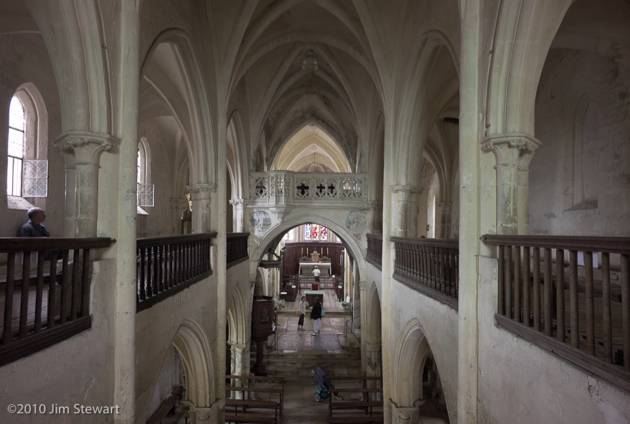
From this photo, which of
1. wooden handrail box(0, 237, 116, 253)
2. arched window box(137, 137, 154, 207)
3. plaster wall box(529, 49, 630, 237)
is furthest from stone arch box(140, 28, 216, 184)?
plaster wall box(529, 49, 630, 237)

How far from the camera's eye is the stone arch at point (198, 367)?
7.83 meters

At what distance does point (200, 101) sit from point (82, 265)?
5527 mm

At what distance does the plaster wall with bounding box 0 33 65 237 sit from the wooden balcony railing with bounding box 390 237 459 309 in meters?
8.23

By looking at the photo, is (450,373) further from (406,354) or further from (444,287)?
(406,354)

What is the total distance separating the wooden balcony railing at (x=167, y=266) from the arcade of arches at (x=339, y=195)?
0.19 ft

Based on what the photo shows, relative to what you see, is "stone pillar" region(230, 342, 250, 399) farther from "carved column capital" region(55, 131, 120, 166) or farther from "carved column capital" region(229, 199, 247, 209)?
"carved column capital" region(55, 131, 120, 166)

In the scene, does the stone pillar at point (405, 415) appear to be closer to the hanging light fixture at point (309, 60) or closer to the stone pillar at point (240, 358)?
the stone pillar at point (240, 358)

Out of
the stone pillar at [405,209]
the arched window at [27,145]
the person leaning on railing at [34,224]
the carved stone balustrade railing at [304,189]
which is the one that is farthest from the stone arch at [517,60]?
the carved stone balustrade railing at [304,189]

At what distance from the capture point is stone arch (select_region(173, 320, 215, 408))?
7828mm

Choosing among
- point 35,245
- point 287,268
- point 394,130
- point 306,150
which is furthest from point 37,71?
point 287,268

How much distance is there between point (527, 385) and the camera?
10.7ft

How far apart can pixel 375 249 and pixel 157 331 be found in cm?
792

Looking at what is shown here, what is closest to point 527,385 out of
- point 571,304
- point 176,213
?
point 571,304

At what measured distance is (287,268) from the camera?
30.9 meters
